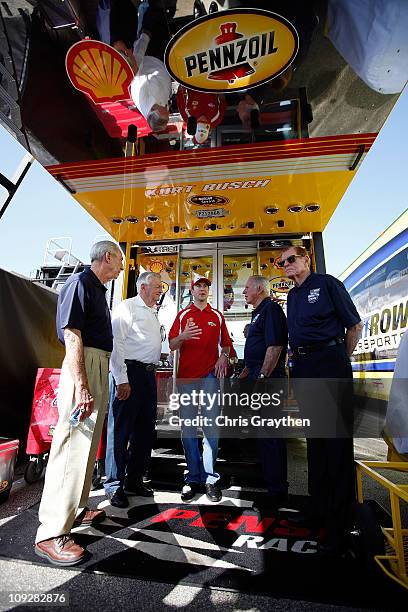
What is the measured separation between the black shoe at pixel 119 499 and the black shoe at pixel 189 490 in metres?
0.47

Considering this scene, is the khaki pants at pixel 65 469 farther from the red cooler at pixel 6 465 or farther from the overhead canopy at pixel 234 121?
the overhead canopy at pixel 234 121

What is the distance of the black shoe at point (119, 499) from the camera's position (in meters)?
2.64

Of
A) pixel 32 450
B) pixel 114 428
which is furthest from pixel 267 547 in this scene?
pixel 32 450

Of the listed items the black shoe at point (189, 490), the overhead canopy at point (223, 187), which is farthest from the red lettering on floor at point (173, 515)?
the overhead canopy at point (223, 187)

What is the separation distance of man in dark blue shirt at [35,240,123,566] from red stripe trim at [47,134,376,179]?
115cm

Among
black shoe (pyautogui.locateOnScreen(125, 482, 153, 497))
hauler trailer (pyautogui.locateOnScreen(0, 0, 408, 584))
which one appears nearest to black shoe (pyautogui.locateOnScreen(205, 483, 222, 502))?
black shoe (pyautogui.locateOnScreen(125, 482, 153, 497))

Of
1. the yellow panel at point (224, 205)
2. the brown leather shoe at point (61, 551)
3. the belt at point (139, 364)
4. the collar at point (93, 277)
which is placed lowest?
the brown leather shoe at point (61, 551)

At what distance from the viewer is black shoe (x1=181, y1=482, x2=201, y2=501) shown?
2835 millimetres

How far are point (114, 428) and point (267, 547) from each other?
144cm

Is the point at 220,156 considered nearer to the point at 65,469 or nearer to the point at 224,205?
the point at 224,205

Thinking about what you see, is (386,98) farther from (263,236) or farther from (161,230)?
(161,230)

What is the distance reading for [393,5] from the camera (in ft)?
5.57

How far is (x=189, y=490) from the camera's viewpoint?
9.39ft

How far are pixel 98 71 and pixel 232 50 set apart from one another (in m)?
0.87
